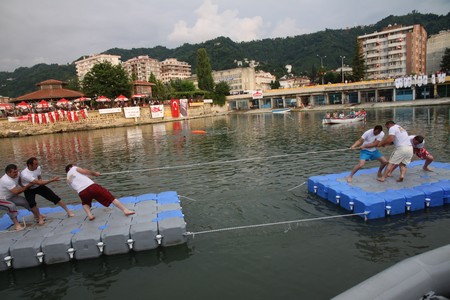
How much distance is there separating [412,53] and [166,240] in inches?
4931

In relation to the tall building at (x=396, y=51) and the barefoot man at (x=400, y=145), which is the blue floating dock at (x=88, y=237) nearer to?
the barefoot man at (x=400, y=145)

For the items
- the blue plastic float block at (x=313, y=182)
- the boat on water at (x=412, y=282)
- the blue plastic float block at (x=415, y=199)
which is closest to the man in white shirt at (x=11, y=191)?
the boat on water at (x=412, y=282)

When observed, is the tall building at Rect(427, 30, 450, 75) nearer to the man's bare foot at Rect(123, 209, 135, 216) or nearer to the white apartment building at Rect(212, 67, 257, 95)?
the white apartment building at Rect(212, 67, 257, 95)

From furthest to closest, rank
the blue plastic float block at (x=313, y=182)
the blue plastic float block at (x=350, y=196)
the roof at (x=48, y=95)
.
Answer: the roof at (x=48, y=95)
the blue plastic float block at (x=313, y=182)
the blue plastic float block at (x=350, y=196)

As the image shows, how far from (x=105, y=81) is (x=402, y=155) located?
72318 mm

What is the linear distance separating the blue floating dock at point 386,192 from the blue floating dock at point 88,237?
5.62m

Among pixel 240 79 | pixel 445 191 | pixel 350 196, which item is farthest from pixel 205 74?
Result: pixel 445 191

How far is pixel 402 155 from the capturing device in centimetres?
1104

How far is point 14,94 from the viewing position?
17012 centimetres

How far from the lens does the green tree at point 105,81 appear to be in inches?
2847

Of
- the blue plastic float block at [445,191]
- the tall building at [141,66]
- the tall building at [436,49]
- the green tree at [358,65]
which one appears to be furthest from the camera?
the tall building at [141,66]

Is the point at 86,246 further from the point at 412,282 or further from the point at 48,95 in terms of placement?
the point at 48,95

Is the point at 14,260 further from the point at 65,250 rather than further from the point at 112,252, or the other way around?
the point at 112,252

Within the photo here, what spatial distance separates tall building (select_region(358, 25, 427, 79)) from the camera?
10906 centimetres
